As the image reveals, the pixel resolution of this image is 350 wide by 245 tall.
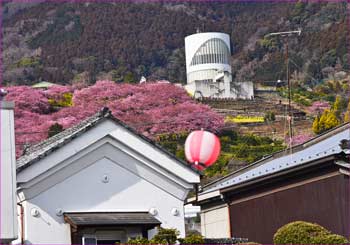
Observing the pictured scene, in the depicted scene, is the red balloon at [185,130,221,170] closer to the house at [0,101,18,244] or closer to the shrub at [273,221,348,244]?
the shrub at [273,221,348,244]

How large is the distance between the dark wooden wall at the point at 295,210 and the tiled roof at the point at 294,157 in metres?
0.39

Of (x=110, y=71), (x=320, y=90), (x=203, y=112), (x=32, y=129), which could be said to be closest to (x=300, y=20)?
(x=110, y=71)

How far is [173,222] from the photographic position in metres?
14.7

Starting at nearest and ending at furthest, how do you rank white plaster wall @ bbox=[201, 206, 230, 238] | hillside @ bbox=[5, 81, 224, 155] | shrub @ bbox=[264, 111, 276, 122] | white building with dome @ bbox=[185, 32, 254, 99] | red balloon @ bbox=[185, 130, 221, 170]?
red balloon @ bbox=[185, 130, 221, 170], white plaster wall @ bbox=[201, 206, 230, 238], hillside @ bbox=[5, 81, 224, 155], shrub @ bbox=[264, 111, 276, 122], white building with dome @ bbox=[185, 32, 254, 99]

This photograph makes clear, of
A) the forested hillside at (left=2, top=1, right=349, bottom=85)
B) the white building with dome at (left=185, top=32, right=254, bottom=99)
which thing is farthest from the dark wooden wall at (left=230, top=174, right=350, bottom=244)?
the forested hillside at (left=2, top=1, right=349, bottom=85)

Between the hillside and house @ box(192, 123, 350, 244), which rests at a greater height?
the hillside

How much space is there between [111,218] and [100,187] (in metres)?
0.52

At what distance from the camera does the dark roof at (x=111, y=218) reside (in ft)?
45.5

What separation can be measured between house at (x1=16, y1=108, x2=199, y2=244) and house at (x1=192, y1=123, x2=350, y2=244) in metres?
1.46

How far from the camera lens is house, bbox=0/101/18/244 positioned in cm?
1148

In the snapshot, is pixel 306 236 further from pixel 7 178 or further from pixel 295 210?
pixel 7 178

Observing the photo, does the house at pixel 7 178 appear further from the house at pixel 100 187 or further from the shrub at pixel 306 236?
the shrub at pixel 306 236

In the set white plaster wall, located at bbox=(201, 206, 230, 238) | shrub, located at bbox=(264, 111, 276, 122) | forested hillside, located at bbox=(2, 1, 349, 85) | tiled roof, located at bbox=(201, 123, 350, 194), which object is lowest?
white plaster wall, located at bbox=(201, 206, 230, 238)

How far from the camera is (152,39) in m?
131
